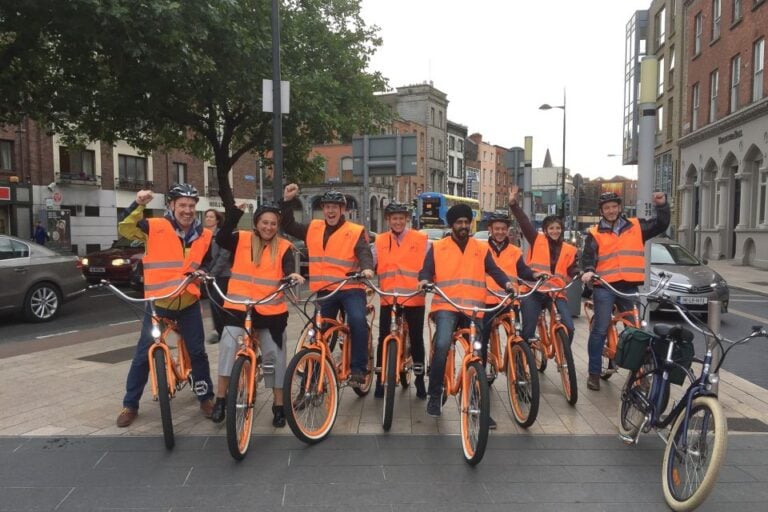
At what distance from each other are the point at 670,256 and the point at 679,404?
8.77 metres

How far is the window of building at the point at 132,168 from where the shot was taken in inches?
1331

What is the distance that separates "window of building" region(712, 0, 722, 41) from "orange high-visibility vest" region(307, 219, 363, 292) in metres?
26.7

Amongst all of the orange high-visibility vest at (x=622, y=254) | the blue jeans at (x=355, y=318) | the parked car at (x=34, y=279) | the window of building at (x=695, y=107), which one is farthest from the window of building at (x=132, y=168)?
the orange high-visibility vest at (x=622, y=254)

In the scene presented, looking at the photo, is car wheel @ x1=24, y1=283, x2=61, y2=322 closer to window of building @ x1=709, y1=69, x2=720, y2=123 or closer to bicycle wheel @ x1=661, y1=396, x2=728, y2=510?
bicycle wheel @ x1=661, y1=396, x2=728, y2=510

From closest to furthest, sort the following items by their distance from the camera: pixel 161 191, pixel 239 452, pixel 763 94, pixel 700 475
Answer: pixel 700 475
pixel 239 452
pixel 763 94
pixel 161 191

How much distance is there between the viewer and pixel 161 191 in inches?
1435

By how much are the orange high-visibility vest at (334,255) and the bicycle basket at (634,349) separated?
210cm

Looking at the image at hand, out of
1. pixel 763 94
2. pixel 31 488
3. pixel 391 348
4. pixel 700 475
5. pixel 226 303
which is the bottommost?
pixel 31 488

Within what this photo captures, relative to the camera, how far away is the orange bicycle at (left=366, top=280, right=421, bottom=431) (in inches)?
177

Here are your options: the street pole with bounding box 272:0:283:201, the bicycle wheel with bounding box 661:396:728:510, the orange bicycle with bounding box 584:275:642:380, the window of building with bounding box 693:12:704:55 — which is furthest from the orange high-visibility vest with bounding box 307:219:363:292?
the window of building with bounding box 693:12:704:55

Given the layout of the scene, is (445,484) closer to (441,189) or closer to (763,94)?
(763,94)

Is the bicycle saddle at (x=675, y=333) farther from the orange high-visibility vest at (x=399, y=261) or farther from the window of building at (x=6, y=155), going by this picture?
the window of building at (x=6, y=155)

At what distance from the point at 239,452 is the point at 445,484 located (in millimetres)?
1337

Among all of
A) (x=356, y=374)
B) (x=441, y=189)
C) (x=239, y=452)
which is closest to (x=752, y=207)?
(x=356, y=374)
